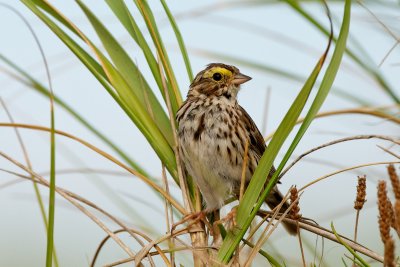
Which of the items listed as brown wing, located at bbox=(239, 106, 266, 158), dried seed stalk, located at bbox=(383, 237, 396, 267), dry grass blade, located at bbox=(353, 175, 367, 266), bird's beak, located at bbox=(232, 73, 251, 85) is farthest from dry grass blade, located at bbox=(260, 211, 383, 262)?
bird's beak, located at bbox=(232, 73, 251, 85)

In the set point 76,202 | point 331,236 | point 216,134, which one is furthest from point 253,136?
point 76,202

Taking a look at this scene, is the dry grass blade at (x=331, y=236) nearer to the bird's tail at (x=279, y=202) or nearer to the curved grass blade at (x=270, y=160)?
the curved grass blade at (x=270, y=160)

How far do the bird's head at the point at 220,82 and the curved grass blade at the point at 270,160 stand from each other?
1263 millimetres

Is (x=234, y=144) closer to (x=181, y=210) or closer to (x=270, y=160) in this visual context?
(x=181, y=210)

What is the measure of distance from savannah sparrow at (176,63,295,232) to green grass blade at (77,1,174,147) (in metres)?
0.23

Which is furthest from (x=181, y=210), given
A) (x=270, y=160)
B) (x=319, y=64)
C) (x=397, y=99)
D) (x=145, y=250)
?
(x=397, y=99)

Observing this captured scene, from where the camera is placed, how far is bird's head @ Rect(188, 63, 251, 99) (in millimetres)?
3758

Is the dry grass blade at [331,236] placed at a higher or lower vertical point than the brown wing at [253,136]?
lower

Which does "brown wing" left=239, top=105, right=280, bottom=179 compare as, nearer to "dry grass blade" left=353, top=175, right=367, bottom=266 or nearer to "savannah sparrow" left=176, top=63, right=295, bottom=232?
"savannah sparrow" left=176, top=63, right=295, bottom=232

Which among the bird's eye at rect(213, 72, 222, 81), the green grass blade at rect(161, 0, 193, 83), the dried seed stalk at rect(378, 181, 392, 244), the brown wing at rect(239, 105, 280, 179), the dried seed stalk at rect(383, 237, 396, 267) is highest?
the bird's eye at rect(213, 72, 222, 81)

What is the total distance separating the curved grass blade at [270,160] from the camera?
7.52ft

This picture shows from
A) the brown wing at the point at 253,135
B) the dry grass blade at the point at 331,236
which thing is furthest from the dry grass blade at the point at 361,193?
the brown wing at the point at 253,135

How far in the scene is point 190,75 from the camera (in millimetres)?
3107

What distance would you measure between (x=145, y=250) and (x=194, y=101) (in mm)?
1221
